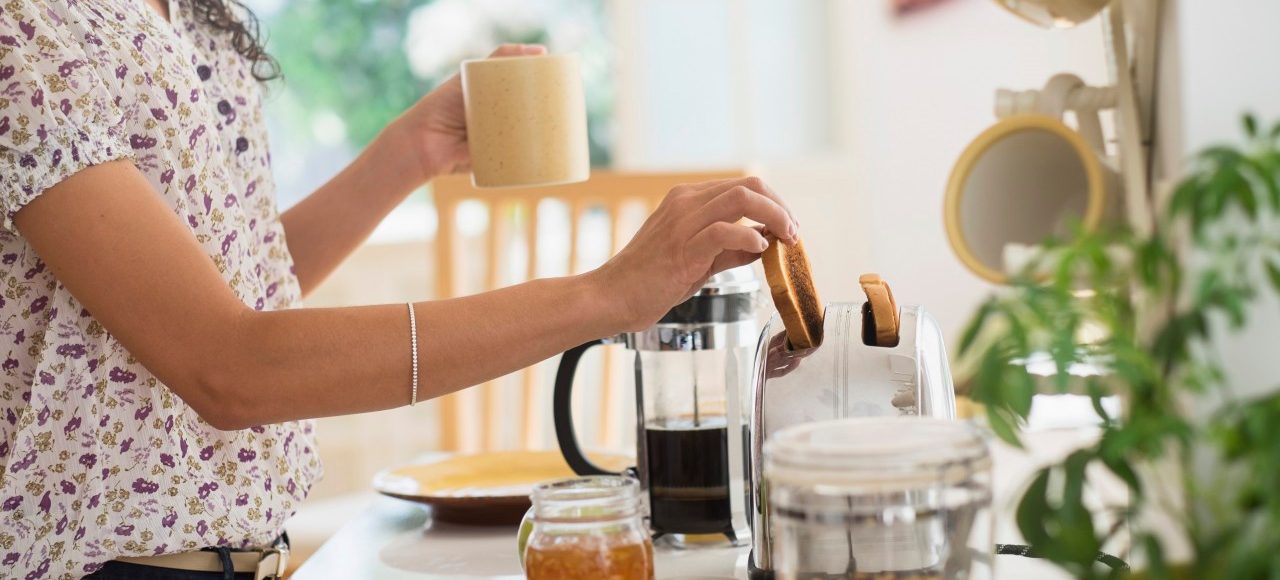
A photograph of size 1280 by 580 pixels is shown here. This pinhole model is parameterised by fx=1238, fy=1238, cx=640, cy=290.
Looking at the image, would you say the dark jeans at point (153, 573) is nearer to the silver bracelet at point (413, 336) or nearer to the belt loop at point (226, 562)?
the belt loop at point (226, 562)

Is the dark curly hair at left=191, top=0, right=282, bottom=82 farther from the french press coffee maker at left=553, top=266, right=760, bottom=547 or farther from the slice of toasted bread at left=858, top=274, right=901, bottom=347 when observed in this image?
the slice of toasted bread at left=858, top=274, right=901, bottom=347

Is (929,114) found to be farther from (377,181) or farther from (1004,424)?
(1004,424)

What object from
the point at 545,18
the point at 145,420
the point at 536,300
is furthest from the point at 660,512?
the point at 545,18

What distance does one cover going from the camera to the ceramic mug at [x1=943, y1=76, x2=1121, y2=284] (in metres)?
0.85

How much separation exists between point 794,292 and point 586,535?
23cm

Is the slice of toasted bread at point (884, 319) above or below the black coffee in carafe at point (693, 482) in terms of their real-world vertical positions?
above

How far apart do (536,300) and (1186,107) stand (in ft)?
1.45

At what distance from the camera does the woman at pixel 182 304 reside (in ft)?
2.84

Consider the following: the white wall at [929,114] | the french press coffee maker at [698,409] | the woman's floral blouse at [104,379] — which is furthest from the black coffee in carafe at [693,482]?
the white wall at [929,114]

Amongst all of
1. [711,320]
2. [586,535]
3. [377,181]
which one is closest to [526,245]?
[377,181]

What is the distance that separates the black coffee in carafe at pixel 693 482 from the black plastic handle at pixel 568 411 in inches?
4.4

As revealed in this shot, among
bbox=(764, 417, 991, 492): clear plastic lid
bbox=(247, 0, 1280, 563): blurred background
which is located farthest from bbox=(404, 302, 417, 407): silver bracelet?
bbox=(247, 0, 1280, 563): blurred background

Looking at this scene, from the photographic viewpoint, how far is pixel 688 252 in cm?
83

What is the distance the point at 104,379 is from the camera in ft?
3.29
